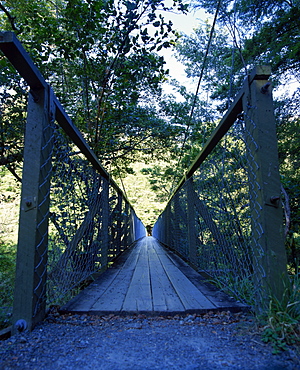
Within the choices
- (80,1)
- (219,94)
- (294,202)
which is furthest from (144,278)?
(219,94)

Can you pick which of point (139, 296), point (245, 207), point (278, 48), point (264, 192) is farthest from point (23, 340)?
A: point (278, 48)

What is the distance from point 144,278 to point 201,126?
148 inches

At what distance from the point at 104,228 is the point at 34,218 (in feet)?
5.44

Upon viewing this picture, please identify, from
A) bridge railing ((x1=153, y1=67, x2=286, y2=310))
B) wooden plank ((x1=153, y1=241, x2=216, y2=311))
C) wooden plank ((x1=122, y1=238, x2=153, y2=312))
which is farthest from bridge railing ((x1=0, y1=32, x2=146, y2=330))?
bridge railing ((x1=153, y1=67, x2=286, y2=310))

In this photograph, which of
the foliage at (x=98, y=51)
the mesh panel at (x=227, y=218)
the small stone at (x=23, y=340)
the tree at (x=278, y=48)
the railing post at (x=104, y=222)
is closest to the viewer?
the small stone at (x=23, y=340)

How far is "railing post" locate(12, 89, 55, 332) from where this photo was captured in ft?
3.51

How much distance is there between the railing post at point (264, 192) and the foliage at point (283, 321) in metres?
0.03

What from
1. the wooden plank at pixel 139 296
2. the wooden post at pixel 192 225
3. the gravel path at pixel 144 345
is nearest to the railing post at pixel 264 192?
the gravel path at pixel 144 345

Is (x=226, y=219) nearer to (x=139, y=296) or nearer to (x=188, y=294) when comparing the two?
(x=188, y=294)

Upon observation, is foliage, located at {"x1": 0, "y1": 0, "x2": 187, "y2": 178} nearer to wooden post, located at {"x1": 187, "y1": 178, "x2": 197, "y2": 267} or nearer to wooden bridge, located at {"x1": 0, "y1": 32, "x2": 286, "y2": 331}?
wooden bridge, located at {"x1": 0, "y1": 32, "x2": 286, "y2": 331}

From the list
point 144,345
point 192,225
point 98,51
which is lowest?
point 144,345

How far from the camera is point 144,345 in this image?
0.93 meters

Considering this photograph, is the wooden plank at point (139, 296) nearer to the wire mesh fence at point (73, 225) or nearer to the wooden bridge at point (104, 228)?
the wooden bridge at point (104, 228)

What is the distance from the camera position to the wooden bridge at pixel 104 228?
3.54ft
